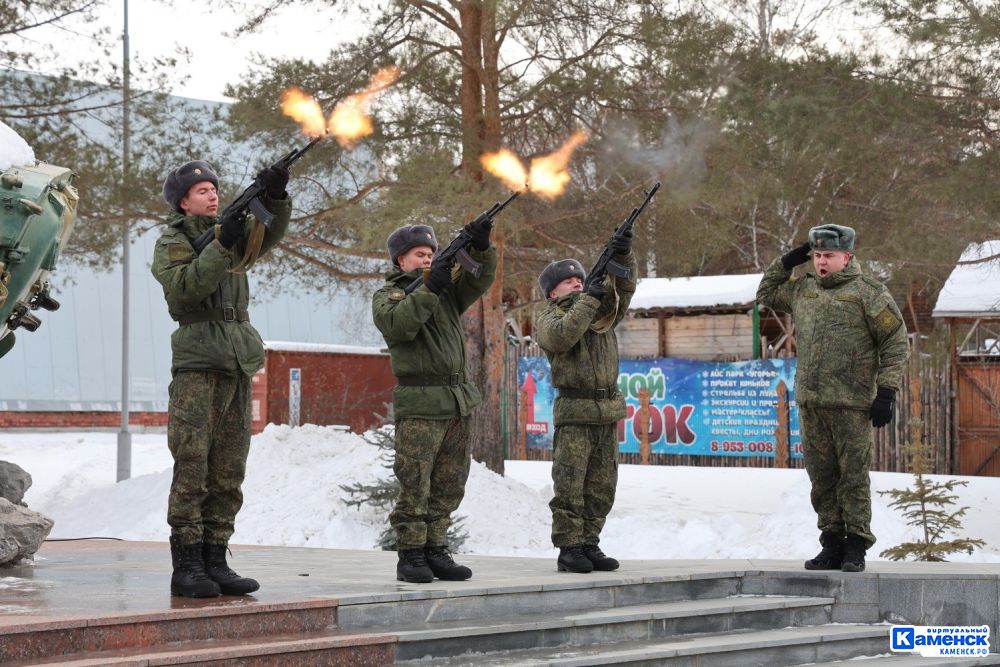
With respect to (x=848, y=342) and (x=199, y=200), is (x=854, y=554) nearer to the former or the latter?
(x=848, y=342)

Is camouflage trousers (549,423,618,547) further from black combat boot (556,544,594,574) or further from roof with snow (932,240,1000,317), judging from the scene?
roof with snow (932,240,1000,317)

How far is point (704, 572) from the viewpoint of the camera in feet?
22.5

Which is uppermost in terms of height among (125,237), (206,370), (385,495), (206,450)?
(125,237)

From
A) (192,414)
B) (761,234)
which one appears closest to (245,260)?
(192,414)

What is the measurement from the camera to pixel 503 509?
13.7 meters

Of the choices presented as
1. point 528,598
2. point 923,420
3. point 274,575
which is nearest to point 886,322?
point 528,598

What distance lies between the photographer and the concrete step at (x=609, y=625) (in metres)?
5.39

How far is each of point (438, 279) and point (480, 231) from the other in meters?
0.35

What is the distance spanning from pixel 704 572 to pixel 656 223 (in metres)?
9.46

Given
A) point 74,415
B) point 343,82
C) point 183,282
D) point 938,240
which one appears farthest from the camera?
point 74,415

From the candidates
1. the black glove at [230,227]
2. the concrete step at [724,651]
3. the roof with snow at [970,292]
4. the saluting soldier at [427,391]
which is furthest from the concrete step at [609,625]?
the roof with snow at [970,292]

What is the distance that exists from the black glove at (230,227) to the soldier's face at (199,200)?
0.42 metres

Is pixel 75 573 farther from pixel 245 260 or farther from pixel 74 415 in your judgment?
pixel 74 415

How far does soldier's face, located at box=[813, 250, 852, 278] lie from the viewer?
7082 mm
